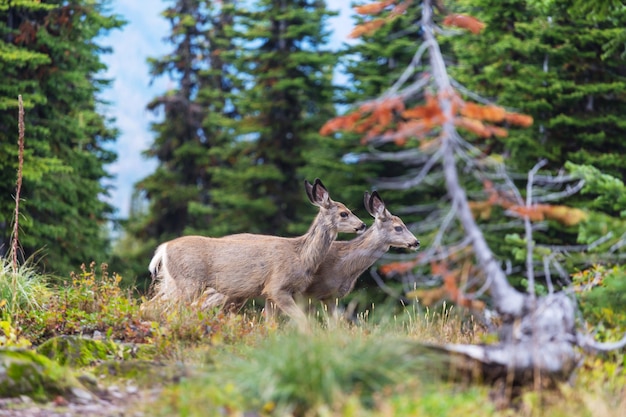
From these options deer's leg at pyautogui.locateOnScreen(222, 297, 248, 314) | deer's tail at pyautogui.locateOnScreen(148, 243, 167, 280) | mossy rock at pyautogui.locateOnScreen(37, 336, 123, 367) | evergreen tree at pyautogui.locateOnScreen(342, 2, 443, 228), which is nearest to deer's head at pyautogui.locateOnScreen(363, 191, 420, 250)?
deer's leg at pyautogui.locateOnScreen(222, 297, 248, 314)

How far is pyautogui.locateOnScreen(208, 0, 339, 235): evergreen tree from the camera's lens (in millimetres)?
30531

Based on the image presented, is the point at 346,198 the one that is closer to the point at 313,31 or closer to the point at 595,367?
the point at 313,31

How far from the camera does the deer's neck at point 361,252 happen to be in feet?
41.6

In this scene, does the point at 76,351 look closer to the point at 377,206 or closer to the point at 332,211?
the point at 332,211

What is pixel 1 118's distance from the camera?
2133 cm

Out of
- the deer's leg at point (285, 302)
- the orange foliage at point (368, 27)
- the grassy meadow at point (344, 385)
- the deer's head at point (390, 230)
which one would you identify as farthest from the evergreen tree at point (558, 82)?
the grassy meadow at point (344, 385)

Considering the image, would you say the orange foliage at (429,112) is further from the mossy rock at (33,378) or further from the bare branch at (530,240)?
the mossy rock at (33,378)

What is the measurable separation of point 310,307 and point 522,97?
10902mm

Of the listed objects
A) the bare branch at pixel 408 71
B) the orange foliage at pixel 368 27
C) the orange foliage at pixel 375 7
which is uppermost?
the orange foliage at pixel 375 7

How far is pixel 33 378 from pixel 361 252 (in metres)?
6.55

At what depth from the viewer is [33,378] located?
22.6 feet

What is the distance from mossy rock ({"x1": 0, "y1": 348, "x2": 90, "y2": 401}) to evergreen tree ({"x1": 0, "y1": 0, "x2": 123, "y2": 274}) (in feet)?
42.4

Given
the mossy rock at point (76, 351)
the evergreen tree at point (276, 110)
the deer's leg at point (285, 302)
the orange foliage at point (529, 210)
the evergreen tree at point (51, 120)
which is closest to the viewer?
the orange foliage at point (529, 210)

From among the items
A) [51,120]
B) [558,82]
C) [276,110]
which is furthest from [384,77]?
[51,120]
